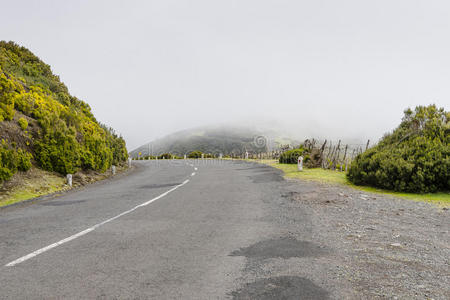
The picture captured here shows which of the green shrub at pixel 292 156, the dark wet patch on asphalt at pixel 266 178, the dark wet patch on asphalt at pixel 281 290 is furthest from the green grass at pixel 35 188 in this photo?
the green shrub at pixel 292 156

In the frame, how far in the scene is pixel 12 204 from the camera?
32.1 ft

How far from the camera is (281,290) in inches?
133

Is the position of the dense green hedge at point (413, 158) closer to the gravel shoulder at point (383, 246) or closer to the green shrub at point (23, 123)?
the gravel shoulder at point (383, 246)

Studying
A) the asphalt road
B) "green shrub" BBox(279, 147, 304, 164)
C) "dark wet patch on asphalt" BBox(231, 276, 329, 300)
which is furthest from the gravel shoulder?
"green shrub" BBox(279, 147, 304, 164)

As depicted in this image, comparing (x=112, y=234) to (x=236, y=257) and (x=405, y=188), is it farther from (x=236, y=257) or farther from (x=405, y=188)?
(x=405, y=188)

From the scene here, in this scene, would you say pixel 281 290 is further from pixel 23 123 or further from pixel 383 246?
pixel 23 123

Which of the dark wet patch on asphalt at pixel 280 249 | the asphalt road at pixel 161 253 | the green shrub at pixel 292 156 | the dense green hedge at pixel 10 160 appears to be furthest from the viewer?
the green shrub at pixel 292 156

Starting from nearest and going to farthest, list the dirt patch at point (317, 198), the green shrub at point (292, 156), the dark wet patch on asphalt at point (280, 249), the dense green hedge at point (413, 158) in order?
the dark wet patch on asphalt at point (280, 249)
the dirt patch at point (317, 198)
the dense green hedge at point (413, 158)
the green shrub at point (292, 156)

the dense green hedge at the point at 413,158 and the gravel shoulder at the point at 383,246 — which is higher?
the dense green hedge at the point at 413,158

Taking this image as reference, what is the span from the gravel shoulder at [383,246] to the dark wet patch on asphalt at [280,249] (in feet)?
0.89

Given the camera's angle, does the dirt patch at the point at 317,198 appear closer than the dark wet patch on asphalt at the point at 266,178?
Yes

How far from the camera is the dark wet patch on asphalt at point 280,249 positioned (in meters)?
4.54

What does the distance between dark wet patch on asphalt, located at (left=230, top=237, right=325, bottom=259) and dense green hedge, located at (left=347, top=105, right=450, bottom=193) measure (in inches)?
303

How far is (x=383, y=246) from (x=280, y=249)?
1.69 metres
